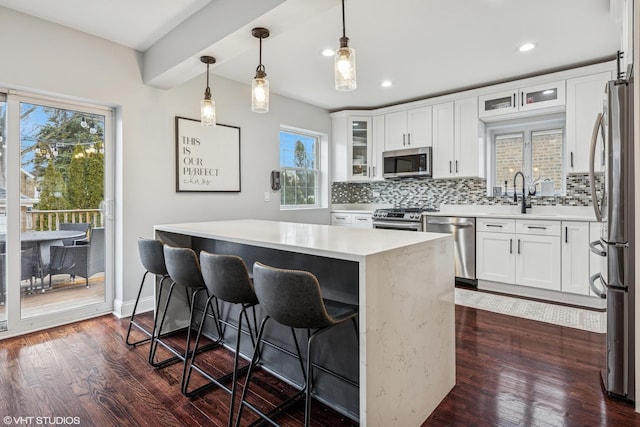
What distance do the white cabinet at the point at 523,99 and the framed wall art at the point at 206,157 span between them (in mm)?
3013

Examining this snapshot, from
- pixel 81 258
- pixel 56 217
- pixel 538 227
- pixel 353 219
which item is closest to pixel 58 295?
pixel 81 258

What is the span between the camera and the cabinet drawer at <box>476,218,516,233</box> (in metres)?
3.81

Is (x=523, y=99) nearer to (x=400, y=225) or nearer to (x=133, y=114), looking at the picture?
(x=400, y=225)

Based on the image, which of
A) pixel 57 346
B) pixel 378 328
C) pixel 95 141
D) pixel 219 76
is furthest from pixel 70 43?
pixel 378 328

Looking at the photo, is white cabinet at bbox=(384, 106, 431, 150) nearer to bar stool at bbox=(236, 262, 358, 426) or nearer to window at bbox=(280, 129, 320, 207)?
window at bbox=(280, 129, 320, 207)

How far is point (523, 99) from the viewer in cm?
397

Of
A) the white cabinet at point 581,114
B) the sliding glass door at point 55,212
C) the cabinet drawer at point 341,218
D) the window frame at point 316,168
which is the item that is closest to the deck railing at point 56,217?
the sliding glass door at point 55,212

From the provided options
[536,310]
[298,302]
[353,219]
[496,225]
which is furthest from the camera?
[353,219]

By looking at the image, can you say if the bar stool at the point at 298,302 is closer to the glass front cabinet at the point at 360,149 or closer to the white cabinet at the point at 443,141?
the white cabinet at the point at 443,141

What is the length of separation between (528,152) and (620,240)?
277cm

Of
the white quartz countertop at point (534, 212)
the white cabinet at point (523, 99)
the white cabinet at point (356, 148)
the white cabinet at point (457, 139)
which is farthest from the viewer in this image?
the white cabinet at point (356, 148)

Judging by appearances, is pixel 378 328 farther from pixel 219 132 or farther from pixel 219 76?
pixel 219 76

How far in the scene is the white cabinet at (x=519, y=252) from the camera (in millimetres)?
3564

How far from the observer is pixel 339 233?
207 cm
